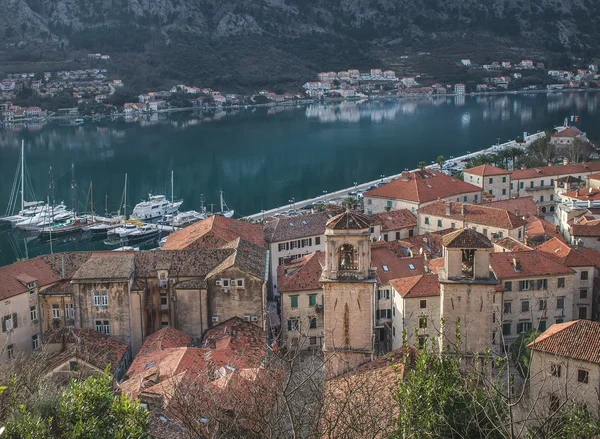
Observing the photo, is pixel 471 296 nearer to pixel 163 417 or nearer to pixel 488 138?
pixel 163 417

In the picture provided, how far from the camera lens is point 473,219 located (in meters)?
30.4

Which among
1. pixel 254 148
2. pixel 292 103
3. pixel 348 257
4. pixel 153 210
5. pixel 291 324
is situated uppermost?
pixel 348 257

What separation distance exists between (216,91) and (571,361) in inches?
5842

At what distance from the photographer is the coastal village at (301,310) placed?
43.3ft

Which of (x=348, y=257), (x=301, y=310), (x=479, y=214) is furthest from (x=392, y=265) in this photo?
(x=348, y=257)

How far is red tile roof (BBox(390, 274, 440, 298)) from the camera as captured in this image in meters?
20.0

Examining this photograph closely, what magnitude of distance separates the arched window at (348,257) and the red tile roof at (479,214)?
14.6 meters

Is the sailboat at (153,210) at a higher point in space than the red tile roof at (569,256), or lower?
lower

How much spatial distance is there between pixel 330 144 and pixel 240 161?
14.9 m

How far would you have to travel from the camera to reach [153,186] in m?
66.2

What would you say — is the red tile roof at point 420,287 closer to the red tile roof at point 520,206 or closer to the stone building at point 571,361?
the stone building at point 571,361

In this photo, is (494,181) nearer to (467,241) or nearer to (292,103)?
(467,241)

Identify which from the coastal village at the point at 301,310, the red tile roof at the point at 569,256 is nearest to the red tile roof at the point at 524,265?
the coastal village at the point at 301,310

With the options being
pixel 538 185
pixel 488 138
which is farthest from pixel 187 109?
pixel 538 185
